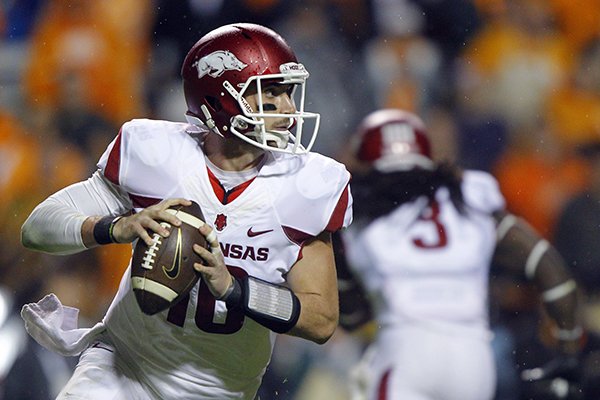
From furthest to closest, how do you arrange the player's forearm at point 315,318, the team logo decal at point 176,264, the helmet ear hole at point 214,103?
the helmet ear hole at point 214,103
the player's forearm at point 315,318
the team logo decal at point 176,264

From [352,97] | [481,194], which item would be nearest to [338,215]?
[481,194]

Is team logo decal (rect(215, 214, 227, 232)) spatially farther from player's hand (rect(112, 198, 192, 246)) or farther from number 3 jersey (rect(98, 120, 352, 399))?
player's hand (rect(112, 198, 192, 246))

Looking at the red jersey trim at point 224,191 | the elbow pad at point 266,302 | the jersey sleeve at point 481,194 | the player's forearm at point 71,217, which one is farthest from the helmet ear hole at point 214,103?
the jersey sleeve at point 481,194

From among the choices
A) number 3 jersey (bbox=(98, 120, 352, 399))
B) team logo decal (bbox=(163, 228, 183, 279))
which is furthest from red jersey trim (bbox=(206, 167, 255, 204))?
team logo decal (bbox=(163, 228, 183, 279))

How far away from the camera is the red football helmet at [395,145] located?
4.23 meters

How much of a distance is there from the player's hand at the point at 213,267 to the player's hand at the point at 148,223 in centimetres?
6

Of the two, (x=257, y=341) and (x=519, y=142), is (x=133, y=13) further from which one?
(x=257, y=341)

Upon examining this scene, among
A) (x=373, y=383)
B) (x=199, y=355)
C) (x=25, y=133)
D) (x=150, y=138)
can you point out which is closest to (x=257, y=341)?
(x=199, y=355)

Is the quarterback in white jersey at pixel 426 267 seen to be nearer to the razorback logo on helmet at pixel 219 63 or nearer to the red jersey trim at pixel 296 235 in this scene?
the red jersey trim at pixel 296 235

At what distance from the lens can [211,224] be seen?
2.38 m

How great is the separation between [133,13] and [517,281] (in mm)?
1892

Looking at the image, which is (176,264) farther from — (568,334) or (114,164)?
(568,334)

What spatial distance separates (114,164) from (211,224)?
0.78 ft

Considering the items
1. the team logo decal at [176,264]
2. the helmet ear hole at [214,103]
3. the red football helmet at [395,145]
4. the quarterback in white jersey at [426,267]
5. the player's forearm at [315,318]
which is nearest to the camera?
the team logo decal at [176,264]
